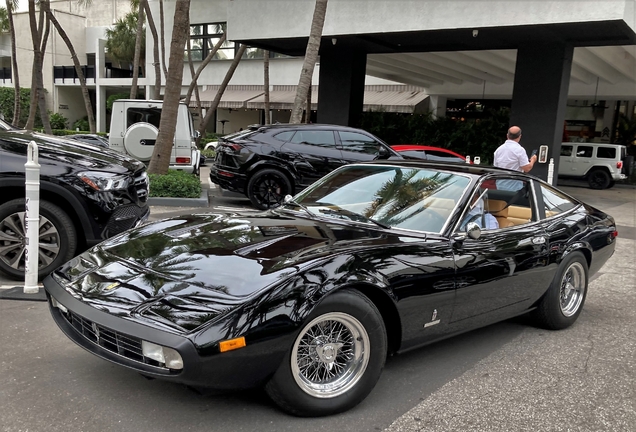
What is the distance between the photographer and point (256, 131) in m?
10.7

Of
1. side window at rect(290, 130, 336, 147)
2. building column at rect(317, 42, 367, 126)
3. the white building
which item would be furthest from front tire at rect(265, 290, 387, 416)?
building column at rect(317, 42, 367, 126)

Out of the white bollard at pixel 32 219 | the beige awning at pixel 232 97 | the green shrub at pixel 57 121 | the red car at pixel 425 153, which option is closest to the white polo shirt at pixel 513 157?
the red car at pixel 425 153

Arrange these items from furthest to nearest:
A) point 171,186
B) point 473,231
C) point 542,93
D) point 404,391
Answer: point 542,93 < point 171,186 < point 473,231 < point 404,391

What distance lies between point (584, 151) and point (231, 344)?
2073cm

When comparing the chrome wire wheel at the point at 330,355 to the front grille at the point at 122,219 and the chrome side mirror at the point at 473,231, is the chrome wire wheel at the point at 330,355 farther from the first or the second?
the front grille at the point at 122,219

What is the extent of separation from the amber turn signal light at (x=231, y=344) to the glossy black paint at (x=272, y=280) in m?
0.02

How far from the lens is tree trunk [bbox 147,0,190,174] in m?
10.5

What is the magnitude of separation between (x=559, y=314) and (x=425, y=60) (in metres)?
16.1

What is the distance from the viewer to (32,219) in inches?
182

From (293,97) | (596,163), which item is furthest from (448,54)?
(293,97)

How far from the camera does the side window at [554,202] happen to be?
484 centimetres

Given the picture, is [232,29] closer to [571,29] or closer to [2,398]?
[571,29]

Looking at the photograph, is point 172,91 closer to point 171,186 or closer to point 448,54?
point 171,186

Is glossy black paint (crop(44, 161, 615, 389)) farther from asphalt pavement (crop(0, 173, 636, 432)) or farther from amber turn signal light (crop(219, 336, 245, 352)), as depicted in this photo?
asphalt pavement (crop(0, 173, 636, 432))
